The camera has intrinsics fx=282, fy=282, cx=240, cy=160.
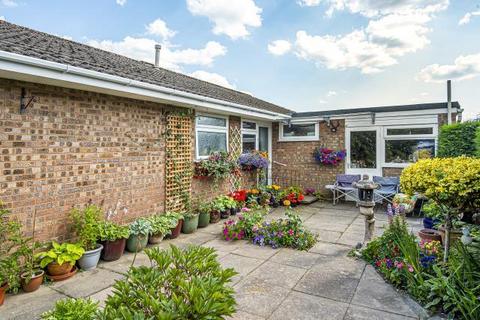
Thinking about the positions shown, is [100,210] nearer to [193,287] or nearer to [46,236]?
[46,236]

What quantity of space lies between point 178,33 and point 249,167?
4.55 metres

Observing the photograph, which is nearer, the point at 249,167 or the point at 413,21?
the point at 413,21

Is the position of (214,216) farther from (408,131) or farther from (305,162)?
Result: (408,131)

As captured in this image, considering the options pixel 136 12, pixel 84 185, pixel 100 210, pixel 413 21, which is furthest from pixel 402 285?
pixel 136 12

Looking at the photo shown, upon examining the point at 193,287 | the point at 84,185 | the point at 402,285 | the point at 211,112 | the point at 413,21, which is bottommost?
the point at 402,285

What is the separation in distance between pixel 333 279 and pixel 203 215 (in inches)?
134

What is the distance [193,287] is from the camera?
6.19 feet

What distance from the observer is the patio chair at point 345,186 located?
8.82 m

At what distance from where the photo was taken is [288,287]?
3.48 meters

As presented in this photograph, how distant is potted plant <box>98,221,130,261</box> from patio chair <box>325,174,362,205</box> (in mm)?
6472

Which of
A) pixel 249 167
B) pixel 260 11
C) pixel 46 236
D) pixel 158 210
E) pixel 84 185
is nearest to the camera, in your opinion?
pixel 46 236

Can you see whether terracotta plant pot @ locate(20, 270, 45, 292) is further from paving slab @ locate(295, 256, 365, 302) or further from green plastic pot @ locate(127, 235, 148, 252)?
paving slab @ locate(295, 256, 365, 302)

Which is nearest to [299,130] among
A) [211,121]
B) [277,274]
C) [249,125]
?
[249,125]

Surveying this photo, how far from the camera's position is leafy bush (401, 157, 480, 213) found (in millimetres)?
2943
